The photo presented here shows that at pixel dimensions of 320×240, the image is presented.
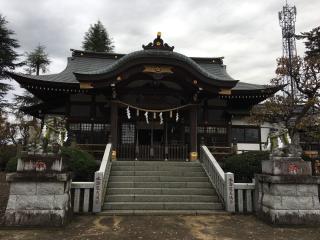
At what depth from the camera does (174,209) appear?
9.14m

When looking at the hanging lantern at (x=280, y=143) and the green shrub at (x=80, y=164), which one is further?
the green shrub at (x=80, y=164)

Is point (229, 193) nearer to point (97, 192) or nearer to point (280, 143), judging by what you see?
point (280, 143)

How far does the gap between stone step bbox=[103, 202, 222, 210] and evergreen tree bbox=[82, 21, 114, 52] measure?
3693 cm

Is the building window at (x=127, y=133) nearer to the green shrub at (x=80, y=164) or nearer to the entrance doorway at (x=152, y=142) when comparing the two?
the entrance doorway at (x=152, y=142)

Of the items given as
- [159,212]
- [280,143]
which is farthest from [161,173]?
[280,143]

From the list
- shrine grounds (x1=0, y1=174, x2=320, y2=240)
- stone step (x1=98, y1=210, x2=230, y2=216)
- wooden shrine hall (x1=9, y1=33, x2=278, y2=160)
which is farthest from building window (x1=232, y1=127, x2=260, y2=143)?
shrine grounds (x1=0, y1=174, x2=320, y2=240)

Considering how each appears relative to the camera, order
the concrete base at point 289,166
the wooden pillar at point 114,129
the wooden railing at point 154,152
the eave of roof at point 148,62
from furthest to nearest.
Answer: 1. the wooden railing at point 154,152
2. the wooden pillar at point 114,129
3. the eave of roof at point 148,62
4. the concrete base at point 289,166

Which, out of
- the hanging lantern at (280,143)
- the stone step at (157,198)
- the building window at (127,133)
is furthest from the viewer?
the building window at (127,133)

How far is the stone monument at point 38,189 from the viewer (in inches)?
281

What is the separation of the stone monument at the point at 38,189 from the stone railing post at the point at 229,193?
194 inches

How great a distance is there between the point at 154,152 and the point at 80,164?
5240 millimetres

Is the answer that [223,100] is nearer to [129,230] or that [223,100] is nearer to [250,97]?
[250,97]

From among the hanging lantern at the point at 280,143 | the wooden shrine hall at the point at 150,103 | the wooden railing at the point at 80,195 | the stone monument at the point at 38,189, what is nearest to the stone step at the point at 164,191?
the wooden railing at the point at 80,195

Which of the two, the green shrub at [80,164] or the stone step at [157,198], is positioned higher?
the green shrub at [80,164]
